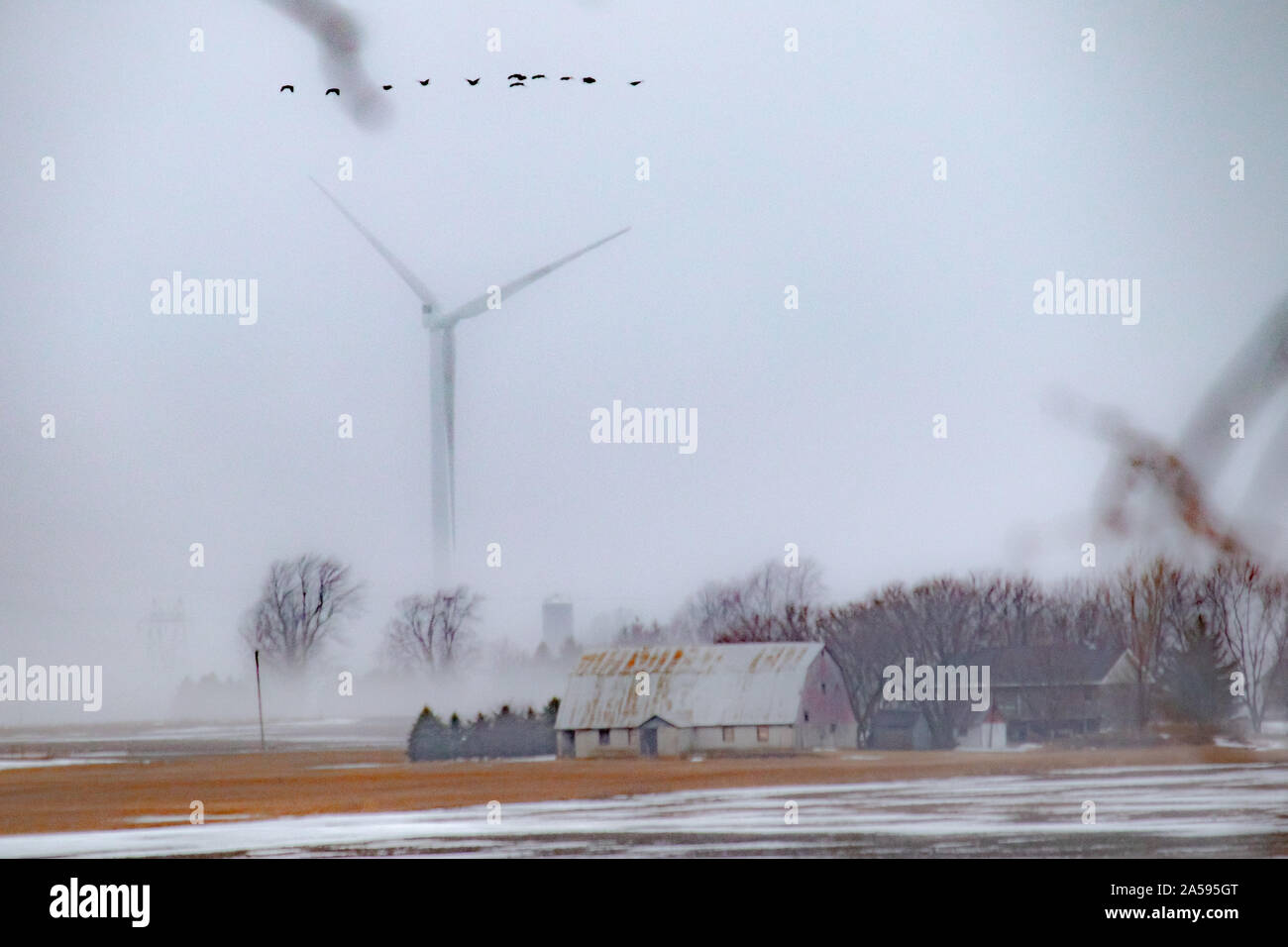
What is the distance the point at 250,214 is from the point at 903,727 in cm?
415

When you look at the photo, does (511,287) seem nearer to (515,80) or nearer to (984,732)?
(515,80)

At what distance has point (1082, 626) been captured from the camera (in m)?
7.62

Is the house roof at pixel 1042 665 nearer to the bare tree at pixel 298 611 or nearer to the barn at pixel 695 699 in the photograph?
the barn at pixel 695 699

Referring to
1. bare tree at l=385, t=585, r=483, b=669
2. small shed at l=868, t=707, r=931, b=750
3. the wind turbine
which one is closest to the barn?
small shed at l=868, t=707, r=931, b=750

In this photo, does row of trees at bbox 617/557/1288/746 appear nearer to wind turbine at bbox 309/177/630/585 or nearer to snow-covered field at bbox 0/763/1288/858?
snow-covered field at bbox 0/763/1288/858

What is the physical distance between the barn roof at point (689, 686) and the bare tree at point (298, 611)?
3.99ft

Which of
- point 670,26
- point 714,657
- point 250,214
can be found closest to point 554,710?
point 714,657

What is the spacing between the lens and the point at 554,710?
25.4ft

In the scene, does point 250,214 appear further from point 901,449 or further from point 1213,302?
point 1213,302

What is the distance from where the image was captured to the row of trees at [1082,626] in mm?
7621

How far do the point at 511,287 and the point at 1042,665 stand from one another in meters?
3.25

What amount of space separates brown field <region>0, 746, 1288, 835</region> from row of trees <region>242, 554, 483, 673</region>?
0.49 metres

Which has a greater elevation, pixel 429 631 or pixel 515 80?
pixel 515 80

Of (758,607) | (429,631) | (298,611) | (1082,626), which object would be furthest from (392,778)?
(1082,626)
